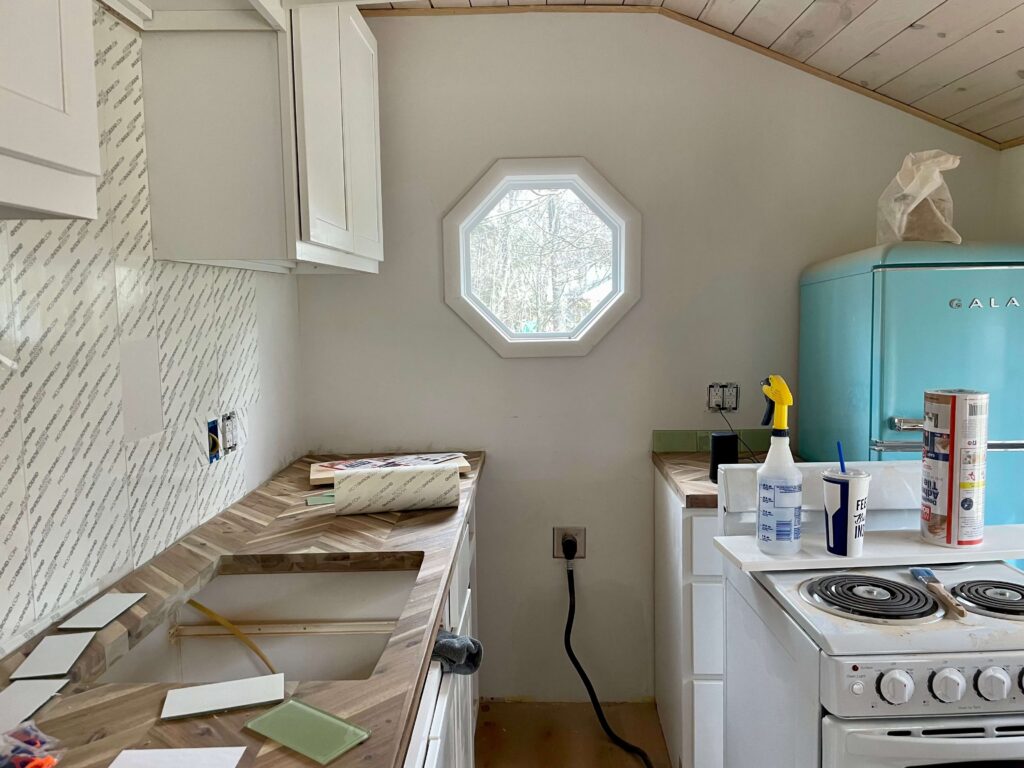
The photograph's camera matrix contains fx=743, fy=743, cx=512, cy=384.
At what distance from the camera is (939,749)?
3.92ft

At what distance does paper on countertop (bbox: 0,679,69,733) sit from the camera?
991 mm

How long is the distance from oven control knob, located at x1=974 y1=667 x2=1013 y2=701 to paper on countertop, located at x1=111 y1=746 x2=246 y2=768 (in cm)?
114

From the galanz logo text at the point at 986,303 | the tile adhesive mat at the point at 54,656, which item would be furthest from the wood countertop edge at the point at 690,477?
the tile adhesive mat at the point at 54,656

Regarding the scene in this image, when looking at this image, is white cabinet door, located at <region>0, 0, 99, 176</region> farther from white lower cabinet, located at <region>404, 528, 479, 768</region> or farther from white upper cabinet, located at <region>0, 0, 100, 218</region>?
white lower cabinet, located at <region>404, 528, 479, 768</region>

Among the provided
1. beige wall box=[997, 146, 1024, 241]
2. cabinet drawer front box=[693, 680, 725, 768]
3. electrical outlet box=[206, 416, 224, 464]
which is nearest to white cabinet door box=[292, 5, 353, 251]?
electrical outlet box=[206, 416, 224, 464]

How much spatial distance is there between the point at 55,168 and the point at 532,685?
2.51 metres

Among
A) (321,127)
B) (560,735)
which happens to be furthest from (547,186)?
(560,735)

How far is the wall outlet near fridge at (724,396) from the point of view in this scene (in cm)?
271

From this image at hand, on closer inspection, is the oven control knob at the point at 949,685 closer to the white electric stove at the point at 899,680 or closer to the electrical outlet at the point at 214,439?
the white electric stove at the point at 899,680

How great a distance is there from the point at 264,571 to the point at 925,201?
2075 mm

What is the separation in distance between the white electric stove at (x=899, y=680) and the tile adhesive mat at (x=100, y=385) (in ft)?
4.32

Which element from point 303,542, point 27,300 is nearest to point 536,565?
point 303,542

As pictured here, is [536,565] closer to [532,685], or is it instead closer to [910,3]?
[532,685]

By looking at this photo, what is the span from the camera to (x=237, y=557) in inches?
64.9
